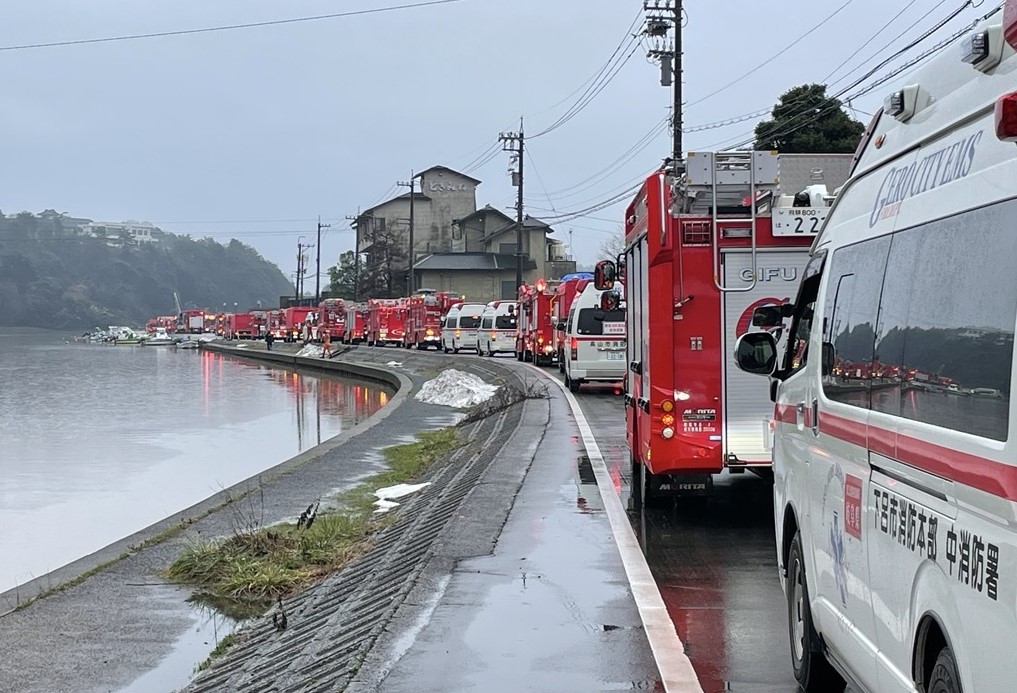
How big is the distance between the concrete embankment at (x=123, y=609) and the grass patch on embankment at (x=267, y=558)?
273mm

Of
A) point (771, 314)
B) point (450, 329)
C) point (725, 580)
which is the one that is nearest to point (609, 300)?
point (725, 580)

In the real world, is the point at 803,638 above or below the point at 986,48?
below

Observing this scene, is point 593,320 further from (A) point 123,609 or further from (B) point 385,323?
(B) point 385,323

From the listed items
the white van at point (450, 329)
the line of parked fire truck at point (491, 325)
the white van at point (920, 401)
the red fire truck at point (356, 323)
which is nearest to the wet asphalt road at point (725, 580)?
the white van at point (920, 401)

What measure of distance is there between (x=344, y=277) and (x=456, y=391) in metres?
100

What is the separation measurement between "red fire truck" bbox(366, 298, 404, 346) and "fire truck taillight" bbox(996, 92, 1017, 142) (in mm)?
71131

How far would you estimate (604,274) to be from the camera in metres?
15.4

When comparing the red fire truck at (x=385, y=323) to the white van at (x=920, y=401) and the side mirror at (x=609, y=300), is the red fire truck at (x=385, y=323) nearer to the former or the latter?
the side mirror at (x=609, y=300)

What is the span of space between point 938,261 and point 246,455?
990 inches

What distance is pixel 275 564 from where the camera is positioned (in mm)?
11695

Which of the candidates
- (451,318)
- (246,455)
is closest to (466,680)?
(246,455)

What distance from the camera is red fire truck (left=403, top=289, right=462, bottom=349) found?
67.5 metres

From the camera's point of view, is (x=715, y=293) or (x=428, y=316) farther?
(x=428, y=316)

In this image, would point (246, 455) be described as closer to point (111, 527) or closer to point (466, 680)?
point (111, 527)
